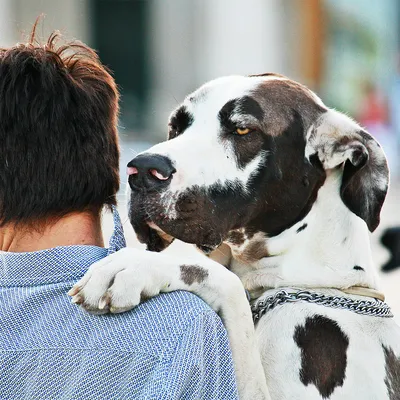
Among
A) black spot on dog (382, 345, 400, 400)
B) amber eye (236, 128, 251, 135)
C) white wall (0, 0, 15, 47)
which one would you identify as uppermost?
amber eye (236, 128, 251, 135)

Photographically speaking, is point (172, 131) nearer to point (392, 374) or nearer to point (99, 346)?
point (392, 374)

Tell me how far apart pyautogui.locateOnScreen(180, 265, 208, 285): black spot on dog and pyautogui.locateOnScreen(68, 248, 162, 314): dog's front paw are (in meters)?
0.18

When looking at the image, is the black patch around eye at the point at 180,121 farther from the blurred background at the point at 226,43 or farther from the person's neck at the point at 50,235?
the blurred background at the point at 226,43

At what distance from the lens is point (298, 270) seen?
3707 mm

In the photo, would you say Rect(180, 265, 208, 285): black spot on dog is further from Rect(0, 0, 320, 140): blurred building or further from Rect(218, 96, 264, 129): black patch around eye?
Rect(0, 0, 320, 140): blurred building

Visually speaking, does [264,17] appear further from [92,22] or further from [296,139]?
[296,139]

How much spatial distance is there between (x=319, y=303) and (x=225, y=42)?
19476mm

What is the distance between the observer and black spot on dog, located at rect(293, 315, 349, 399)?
3.40m

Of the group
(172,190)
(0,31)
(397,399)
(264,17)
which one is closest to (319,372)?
(397,399)

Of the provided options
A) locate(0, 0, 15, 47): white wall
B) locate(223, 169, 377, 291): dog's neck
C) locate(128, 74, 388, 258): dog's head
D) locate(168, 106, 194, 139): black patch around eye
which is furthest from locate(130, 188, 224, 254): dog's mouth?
locate(0, 0, 15, 47): white wall

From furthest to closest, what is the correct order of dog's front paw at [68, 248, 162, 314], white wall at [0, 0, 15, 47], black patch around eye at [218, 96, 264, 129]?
white wall at [0, 0, 15, 47] < black patch around eye at [218, 96, 264, 129] < dog's front paw at [68, 248, 162, 314]

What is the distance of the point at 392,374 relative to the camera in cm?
352

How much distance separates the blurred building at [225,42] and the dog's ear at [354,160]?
1809cm

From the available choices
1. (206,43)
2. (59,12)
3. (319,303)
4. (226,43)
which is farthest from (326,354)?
(59,12)
